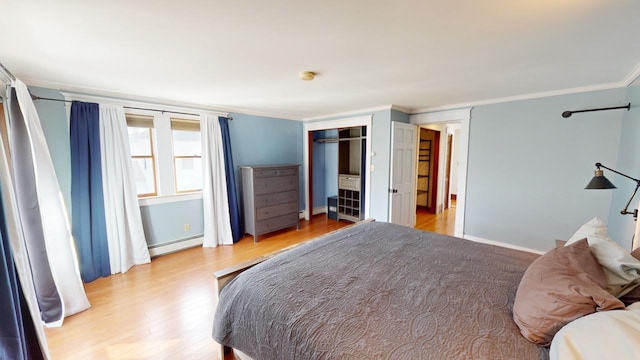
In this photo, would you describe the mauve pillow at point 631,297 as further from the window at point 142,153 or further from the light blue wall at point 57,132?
the light blue wall at point 57,132

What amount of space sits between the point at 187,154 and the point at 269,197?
144 cm

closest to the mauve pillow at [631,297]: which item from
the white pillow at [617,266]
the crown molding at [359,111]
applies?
the white pillow at [617,266]

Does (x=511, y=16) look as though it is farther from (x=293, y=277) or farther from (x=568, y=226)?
(x=568, y=226)

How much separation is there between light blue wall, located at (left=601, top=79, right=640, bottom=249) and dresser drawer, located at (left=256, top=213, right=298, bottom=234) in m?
4.11

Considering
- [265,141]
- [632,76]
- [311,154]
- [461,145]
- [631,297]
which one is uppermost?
[632,76]

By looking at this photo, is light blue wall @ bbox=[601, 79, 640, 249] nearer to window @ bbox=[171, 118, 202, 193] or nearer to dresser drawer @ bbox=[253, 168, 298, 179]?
dresser drawer @ bbox=[253, 168, 298, 179]

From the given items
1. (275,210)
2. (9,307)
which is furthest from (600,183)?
(275,210)

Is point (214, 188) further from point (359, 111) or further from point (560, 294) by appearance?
→ point (560, 294)

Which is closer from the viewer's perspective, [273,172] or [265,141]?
[273,172]

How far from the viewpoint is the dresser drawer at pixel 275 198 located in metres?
4.16

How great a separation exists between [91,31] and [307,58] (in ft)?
4.62

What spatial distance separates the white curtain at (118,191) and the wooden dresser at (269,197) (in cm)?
153

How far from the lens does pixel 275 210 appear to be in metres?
4.38

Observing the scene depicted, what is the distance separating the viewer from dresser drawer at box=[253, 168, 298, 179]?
13.5ft
